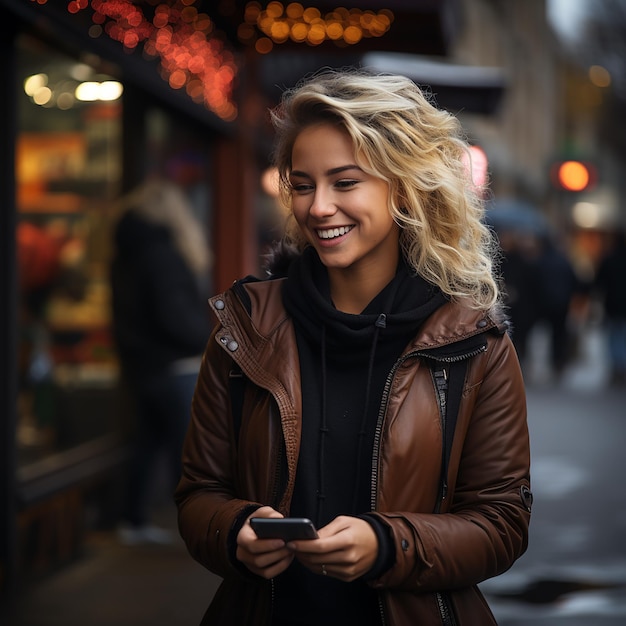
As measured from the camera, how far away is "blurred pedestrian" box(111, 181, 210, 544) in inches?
261

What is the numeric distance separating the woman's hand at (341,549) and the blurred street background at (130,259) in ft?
4.99

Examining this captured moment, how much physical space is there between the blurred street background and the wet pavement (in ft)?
0.06

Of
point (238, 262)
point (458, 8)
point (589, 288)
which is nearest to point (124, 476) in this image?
point (238, 262)

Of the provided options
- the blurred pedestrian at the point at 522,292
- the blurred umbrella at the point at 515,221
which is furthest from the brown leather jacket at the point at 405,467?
the blurred umbrella at the point at 515,221

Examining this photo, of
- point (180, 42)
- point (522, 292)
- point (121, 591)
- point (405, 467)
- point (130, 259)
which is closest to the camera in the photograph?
point (405, 467)

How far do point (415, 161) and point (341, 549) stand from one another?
85cm

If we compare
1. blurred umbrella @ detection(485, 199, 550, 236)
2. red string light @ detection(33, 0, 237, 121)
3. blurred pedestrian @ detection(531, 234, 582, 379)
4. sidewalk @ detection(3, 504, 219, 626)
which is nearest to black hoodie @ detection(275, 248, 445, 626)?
sidewalk @ detection(3, 504, 219, 626)

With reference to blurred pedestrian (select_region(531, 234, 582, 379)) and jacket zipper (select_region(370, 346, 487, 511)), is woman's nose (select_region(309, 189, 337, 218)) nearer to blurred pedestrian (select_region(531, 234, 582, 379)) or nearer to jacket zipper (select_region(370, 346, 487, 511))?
jacket zipper (select_region(370, 346, 487, 511))

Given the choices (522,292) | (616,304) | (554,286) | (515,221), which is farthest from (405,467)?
(515,221)

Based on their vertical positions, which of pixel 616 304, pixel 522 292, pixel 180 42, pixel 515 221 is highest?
pixel 180 42

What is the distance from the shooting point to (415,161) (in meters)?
2.56

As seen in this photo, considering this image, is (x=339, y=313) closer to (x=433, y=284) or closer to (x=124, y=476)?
(x=433, y=284)

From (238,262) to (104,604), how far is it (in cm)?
467

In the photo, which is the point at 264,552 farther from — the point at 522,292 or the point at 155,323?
the point at 522,292
